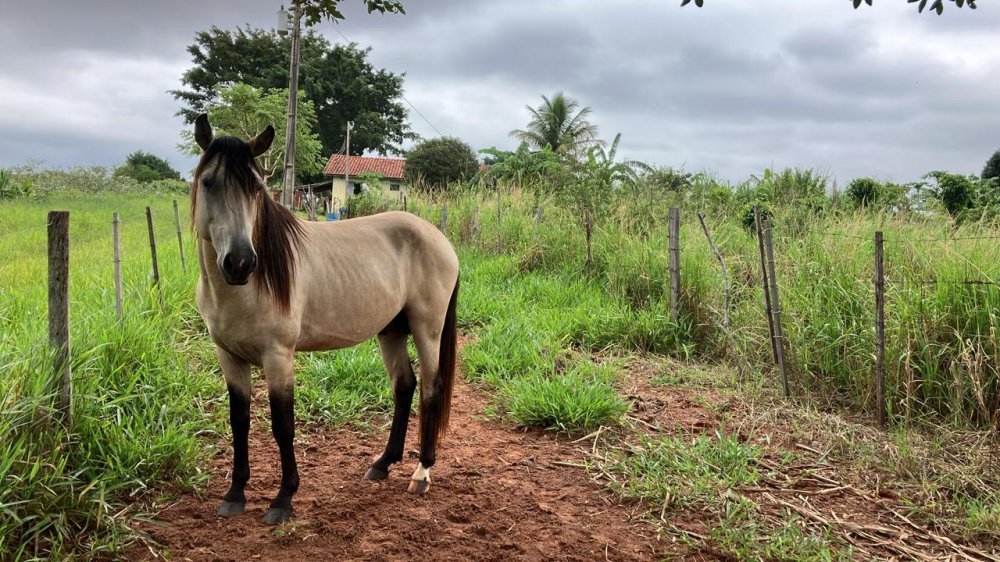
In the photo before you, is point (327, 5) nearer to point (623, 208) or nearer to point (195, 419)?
point (195, 419)

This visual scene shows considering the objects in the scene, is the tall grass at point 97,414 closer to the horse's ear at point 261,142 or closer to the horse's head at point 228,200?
the horse's head at point 228,200

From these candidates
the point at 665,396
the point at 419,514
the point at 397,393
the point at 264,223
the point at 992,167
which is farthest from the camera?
the point at 992,167

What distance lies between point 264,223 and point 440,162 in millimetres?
28355

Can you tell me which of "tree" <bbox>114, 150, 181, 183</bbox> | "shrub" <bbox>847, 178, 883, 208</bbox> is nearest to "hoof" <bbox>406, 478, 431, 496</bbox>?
"shrub" <bbox>847, 178, 883, 208</bbox>

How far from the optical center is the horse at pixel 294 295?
7.26 ft

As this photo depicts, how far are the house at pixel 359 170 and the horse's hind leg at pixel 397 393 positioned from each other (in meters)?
30.5

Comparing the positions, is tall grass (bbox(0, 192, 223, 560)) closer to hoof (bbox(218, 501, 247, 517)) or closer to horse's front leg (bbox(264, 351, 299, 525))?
hoof (bbox(218, 501, 247, 517))

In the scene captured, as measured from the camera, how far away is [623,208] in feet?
27.5

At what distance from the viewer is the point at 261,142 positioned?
234 cm

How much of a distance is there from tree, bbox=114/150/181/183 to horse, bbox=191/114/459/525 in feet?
151

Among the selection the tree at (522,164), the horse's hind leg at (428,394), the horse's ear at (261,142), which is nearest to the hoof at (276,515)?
the horse's hind leg at (428,394)

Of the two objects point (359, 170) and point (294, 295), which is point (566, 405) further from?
point (359, 170)

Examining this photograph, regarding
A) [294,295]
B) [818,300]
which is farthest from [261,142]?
[818,300]

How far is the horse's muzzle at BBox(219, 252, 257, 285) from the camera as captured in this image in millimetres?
2094
